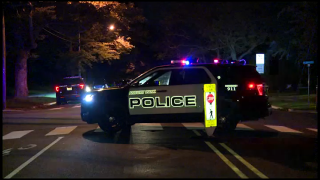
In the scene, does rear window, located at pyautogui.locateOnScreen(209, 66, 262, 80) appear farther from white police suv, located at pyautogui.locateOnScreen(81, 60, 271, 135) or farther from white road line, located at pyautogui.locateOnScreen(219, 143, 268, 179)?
white road line, located at pyautogui.locateOnScreen(219, 143, 268, 179)

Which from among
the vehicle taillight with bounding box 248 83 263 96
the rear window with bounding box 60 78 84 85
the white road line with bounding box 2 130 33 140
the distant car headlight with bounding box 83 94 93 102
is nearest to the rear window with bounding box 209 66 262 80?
the vehicle taillight with bounding box 248 83 263 96

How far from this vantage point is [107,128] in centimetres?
1085

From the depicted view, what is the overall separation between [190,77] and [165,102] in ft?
3.27

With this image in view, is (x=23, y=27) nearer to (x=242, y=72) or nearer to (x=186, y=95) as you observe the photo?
(x=186, y=95)

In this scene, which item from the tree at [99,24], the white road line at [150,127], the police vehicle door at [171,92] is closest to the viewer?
the police vehicle door at [171,92]

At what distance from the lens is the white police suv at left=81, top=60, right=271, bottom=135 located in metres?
10.1

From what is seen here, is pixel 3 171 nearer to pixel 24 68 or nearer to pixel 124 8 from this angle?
pixel 24 68

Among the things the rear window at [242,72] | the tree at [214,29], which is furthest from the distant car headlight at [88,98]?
the tree at [214,29]

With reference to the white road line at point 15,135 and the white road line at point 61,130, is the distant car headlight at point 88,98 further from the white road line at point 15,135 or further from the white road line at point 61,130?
the white road line at point 15,135

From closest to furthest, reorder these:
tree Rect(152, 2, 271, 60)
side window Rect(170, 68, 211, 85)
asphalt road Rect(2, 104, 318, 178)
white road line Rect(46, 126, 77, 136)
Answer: asphalt road Rect(2, 104, 318, 178)
side window Rect(170, 68, 211, 85)
white road line Rect(46, 126, 77, 136)
tree Rect(152, 2, 271, 60)

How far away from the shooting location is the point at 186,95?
10008mm

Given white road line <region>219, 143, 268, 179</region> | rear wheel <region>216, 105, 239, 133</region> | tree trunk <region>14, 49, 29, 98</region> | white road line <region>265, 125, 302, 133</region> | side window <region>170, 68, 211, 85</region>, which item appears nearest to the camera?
white road line <region>219, 143, 268, 179</region>

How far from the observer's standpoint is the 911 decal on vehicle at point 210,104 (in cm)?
958

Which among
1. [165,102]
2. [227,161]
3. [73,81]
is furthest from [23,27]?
[227,161]
